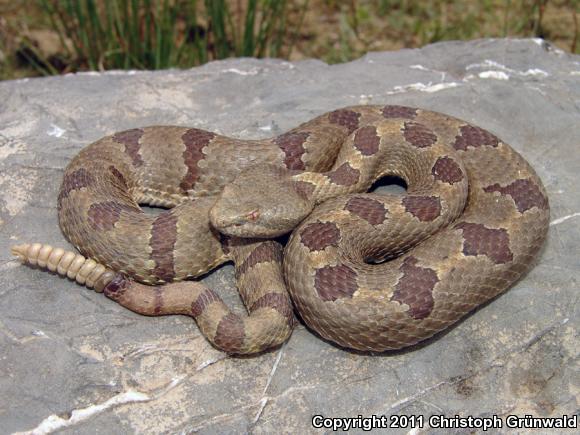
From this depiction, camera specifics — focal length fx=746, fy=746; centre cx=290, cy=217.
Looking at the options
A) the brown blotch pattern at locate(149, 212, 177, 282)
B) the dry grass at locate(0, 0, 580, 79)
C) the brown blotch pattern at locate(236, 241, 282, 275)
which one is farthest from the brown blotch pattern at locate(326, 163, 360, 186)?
the dry grass at locate(0, 0, 580, 79)

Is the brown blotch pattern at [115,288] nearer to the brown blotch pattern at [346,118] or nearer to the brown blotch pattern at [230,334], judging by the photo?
the brown blotch pattern at [230,334]

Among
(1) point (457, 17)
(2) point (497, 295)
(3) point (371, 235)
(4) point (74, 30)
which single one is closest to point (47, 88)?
(4) point (74, 30)

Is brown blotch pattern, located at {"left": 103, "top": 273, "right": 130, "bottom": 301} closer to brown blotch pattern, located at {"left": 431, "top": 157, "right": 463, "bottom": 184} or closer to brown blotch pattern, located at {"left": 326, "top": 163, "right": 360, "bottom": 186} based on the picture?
brown blotch pattern, located at {"left": 326, "top": 163, "right": 360, "bottom": 186}

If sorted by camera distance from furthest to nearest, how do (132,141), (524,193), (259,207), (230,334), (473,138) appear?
1. (473,138)
2. (132,141)
3. (524,193)
4. (259,207)
5. (230,334)

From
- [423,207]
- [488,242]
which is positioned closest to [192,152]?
[423,207]

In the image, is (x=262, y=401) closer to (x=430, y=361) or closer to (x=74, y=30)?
(x=430, y=361)

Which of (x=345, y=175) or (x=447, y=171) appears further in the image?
(x=345, y=175)

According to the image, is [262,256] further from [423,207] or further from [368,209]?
[423,207]
